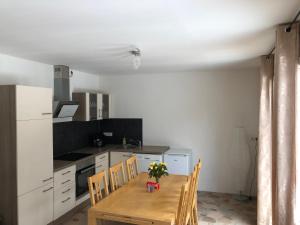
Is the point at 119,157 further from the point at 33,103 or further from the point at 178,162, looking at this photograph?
the point at 33,103

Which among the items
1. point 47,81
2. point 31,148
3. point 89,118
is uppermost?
point 47,81

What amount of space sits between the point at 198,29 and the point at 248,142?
10.2 ft

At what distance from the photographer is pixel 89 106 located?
468 centimetres

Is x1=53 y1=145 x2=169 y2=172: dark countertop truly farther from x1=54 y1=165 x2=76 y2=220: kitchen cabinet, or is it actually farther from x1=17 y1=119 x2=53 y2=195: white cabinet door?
x1=17 y1=119 x2=53 y2=195: white cabinet door

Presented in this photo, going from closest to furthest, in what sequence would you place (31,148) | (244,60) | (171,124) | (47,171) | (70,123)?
(31,148)
(47,171)
(244,60)
(70,123)
(171,124)

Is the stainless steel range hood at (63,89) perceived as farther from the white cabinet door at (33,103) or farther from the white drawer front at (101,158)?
the white drawer front at (101,158)

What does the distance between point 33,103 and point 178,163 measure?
2702 mm

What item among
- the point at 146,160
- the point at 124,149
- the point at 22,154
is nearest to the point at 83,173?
the point at 124,149

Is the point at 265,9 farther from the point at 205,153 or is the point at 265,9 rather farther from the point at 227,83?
the point at 205,153

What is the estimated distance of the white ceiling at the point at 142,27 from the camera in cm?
171

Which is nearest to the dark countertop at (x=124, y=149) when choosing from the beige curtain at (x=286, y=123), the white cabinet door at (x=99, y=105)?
the white cabinet door at (x=99, y=105)

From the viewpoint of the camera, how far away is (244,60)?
377 centimetres

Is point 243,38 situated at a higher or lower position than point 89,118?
higher

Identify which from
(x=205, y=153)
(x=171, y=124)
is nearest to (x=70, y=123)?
(x=171, y=124)
